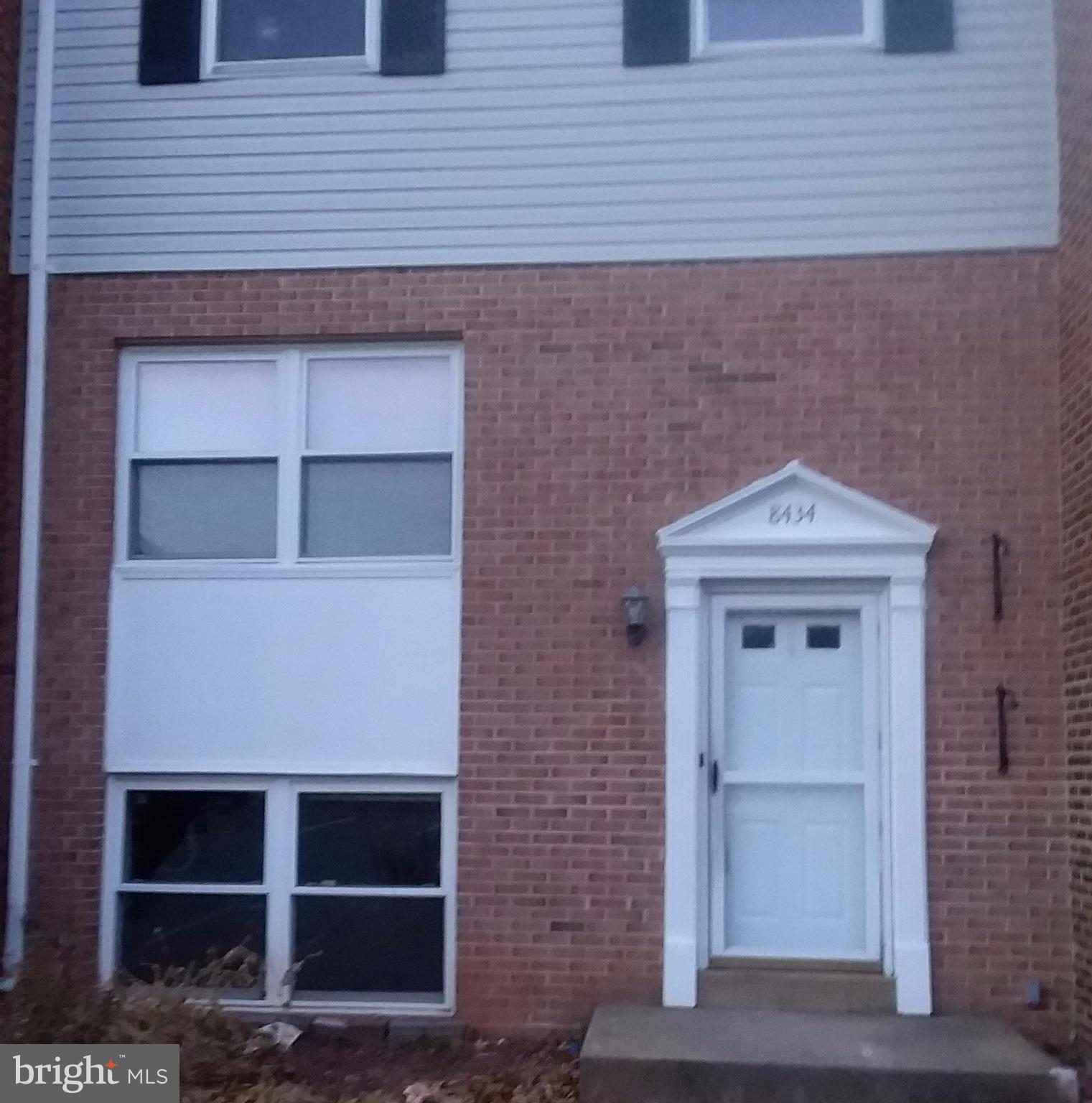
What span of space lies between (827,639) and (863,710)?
0.41 m

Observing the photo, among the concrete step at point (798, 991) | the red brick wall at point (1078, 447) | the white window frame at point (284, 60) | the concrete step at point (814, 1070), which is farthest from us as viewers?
the white window frame at point (284, 60)

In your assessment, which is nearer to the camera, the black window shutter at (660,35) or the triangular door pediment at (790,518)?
the triangular door pediment at (790,518)

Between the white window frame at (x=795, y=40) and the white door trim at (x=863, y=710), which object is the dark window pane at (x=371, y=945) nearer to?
the white door trim at (x=863, y=710)

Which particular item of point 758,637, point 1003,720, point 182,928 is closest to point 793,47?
point 758,637

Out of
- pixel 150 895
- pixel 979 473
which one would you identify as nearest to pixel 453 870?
pixel 150 895

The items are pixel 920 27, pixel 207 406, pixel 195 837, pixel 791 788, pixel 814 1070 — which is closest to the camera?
pixel 814 1070

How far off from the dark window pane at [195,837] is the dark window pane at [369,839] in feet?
0.92

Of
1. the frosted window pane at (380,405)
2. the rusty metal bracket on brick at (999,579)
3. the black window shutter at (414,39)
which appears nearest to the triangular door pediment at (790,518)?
the rusty metal bracket on brick at (999,579)

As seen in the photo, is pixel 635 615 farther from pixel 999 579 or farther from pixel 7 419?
pixel 7 419

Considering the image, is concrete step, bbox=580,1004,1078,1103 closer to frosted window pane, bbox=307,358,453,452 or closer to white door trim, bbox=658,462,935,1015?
white door trim, bbox=658,462,935,1015

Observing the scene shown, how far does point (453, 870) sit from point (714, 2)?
4950 mm

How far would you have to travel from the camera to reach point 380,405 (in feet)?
24.3

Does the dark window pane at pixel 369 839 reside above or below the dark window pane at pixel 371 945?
above

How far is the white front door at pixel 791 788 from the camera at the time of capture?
22.6 feet
